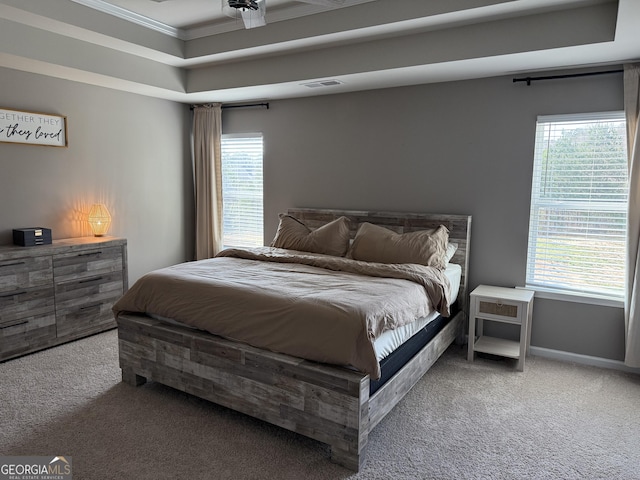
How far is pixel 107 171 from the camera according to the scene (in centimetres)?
458

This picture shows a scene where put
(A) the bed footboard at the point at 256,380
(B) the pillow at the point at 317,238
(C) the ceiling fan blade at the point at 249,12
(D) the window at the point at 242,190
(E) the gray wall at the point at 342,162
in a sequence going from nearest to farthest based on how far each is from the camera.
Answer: (A) the bed footboard at the point at 256,380 < (C) the ceiling fan blade at the point at 249,12 < (E) the gray wall at the point at 342,162 < (B) the pillow at the point at 317,238 < (D) the window at the point at 242,190

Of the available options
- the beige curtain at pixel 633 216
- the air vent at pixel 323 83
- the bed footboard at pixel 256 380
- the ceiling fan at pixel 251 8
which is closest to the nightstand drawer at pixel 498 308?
the beige curtain at pixel 633 216

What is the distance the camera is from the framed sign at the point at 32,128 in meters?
3.73

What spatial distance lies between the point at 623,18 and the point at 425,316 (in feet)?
6.83

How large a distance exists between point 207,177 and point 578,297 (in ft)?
13.4

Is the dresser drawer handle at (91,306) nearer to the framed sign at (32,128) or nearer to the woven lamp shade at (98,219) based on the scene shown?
the woven lamp shade at (98,219)

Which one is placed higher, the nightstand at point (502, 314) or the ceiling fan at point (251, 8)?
the ceiling fan at point (251, 8)

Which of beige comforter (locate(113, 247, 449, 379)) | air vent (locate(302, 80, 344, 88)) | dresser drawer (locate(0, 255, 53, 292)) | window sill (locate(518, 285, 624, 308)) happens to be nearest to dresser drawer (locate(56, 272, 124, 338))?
dresser drawer (locate(0, 255, 53, 292))

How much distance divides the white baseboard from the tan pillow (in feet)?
3.81

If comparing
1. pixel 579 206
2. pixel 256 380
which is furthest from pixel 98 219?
pixel 579 206

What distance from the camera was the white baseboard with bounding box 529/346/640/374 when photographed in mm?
3492

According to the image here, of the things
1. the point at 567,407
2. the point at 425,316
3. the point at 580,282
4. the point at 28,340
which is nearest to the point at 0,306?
the point at 28,340

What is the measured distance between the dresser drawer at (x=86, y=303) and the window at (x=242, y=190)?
63.1 inches

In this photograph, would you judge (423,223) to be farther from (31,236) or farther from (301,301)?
(31,236)
